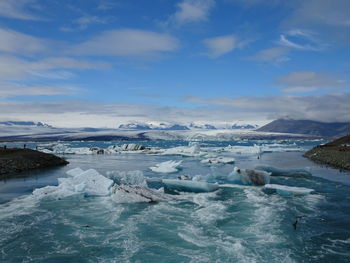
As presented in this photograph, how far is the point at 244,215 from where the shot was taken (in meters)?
11.8

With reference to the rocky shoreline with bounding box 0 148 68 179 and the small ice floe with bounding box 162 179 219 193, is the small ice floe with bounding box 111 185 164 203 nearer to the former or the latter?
the small ice floe with bounding box 162 179 219 193

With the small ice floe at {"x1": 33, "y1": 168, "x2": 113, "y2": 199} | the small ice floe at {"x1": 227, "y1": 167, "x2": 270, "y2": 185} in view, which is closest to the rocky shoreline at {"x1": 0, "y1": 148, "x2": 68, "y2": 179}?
the small ice floe at {"x1": 33, "y1": 168, "x2": 113, "y2": 199}

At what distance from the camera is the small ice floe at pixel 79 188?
14773 millimetres

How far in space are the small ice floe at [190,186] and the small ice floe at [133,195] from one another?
86.2 inches

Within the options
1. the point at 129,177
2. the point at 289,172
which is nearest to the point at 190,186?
the point at 129,177

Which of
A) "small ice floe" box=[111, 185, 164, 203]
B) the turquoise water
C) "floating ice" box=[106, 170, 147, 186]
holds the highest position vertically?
"floating ice" box=[106, 170, 147, 186]

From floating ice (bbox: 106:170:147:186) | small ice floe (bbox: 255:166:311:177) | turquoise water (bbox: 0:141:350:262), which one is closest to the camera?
turquoise water (bbox: 0:141:350:262)

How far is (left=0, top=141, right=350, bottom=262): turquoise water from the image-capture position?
8023 mm

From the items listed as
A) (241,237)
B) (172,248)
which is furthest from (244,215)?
(172,248)

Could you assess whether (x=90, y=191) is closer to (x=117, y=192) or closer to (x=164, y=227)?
(x=117, y=192)

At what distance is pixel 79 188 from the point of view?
1513 cm

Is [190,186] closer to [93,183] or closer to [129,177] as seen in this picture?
[129,177]

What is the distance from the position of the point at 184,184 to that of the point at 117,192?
3.92 metres

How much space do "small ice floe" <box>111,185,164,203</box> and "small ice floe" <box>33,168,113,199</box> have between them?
1.41 metres
